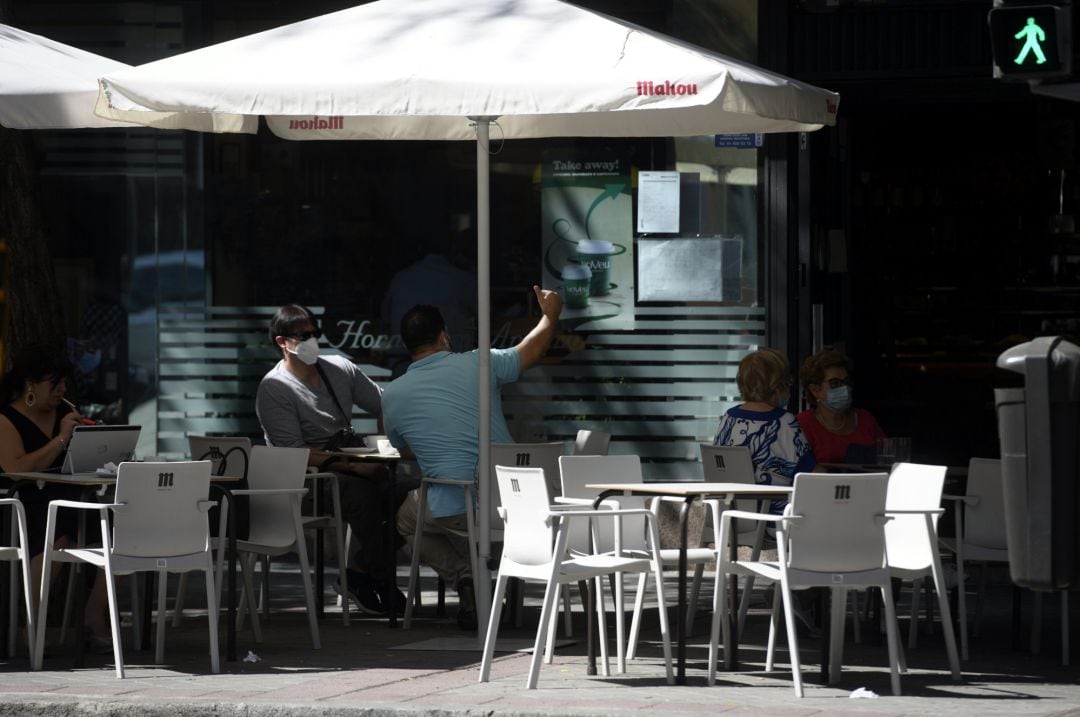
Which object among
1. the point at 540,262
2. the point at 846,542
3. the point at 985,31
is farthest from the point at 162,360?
the point at 846,542

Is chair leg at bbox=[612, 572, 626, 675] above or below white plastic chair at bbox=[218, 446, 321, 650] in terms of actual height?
below

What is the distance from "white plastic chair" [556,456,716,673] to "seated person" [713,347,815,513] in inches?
28.0

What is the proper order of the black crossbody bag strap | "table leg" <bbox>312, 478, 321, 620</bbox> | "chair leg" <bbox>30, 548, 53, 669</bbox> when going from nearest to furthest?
"chair leg" <bbox>30, 548, 53, 669</bbox>
"table leg" <bbox>312, 478, 321, 620</bbox>
the black crossbody bag strap

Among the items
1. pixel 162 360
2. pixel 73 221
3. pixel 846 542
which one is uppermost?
pixel 73 221

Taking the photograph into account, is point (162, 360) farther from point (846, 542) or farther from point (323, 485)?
point (846, 542)

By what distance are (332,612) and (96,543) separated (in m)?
1.79

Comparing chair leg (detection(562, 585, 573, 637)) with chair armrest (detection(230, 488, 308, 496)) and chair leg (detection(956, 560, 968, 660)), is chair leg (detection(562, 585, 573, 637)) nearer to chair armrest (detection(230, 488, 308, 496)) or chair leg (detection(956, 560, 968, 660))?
chair armrest (detection(230, 488, 308, 496))

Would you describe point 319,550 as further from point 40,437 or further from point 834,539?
point 834,539

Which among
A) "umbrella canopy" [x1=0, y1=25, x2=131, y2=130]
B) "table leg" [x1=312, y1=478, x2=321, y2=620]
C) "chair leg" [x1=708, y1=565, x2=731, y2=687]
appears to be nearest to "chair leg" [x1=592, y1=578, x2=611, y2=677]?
"chair leg" [x1=708, y1=565, x2=731, y2=687]

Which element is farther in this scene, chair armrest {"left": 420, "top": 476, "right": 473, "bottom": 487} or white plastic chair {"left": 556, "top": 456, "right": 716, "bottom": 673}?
chair armrest {"left": 420, "top": 476, "right": 473, "bottom": 487}

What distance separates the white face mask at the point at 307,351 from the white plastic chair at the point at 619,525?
7.90 feet

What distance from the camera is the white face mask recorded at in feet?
35.0

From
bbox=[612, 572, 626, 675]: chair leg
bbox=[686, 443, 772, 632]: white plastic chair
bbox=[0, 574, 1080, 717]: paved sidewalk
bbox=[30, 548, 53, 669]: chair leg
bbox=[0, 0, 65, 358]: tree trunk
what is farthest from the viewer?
bbox=[0, 0, 65, 358]: tree trunk

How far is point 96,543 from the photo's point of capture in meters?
9.45
